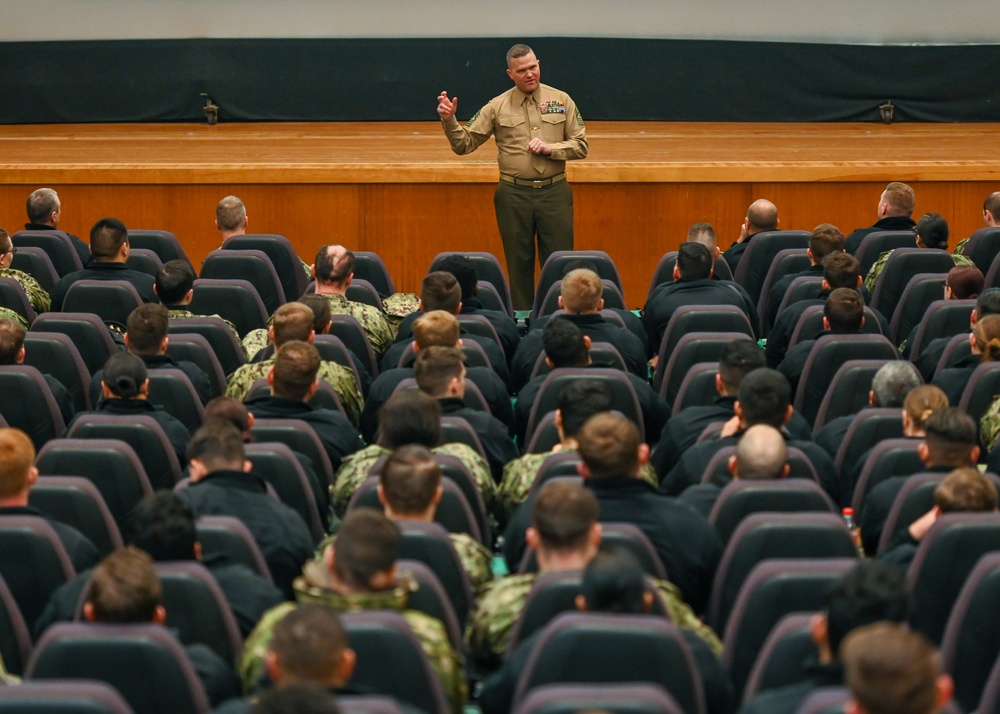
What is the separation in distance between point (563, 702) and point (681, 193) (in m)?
7.66

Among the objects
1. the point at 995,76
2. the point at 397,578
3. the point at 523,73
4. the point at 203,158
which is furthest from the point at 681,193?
the point at 397,578

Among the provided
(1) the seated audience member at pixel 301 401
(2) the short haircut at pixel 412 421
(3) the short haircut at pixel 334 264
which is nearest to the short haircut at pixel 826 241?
(3) the short haircut at pixel 334 264

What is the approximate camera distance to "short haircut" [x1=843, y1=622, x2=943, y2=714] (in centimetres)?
255

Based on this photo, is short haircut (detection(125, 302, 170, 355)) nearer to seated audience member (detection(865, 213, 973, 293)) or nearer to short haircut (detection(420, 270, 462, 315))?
short haircut (detection(420, 270, 462, 315))

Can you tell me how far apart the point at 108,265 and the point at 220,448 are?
3.58m

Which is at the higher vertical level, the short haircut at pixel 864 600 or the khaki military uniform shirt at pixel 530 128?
the khaki military uniform shirt at pixel 530 128

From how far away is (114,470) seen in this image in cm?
448

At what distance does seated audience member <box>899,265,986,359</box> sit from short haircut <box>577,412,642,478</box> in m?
2.98

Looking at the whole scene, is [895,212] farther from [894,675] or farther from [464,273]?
[894,675]

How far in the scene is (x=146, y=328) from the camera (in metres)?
5.57

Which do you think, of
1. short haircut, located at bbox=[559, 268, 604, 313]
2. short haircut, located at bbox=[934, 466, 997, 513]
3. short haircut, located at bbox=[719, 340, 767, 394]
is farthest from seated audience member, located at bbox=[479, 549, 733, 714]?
short haircut, located at bbox=[559, 268, 604, 313]

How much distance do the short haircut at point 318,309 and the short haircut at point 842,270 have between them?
230 centimetres

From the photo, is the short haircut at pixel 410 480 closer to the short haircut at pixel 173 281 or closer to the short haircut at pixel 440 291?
the short haircut at pixel 440 291

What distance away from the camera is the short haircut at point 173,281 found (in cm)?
664
